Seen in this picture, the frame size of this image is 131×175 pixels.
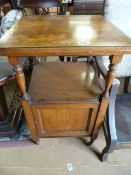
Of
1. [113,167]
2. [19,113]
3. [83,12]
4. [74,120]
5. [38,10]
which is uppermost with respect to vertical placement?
[38,10]

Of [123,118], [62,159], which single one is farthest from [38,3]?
[62,159]

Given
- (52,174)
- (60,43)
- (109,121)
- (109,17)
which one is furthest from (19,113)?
(109,17)

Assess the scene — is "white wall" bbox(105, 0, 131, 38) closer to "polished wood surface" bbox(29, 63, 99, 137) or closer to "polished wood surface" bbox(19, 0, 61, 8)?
"polished wood surface" bbox(29, 63, 99, 137)

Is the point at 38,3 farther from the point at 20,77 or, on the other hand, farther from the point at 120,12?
the point at 20,77

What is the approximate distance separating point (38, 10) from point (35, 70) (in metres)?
0.75

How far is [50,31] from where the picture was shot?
900 millimetres

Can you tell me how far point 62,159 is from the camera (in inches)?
49.4

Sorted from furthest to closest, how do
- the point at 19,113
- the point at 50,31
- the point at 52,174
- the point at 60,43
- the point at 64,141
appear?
1. the point at 19,113
2. the point at 64,141
3. the point at 52,174
4. the point at 50,31
5. the point at 60,43

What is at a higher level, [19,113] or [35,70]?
[35,70]

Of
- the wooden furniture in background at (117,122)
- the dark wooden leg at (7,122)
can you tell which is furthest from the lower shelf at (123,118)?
the dark wooden leg at (7,122)

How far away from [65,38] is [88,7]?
1.73m

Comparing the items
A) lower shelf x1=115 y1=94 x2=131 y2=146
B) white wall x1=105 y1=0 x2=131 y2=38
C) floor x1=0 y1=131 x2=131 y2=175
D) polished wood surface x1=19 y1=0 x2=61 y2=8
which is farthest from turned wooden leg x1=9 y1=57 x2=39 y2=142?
polished wood surface x1=19 y1=0 x2=61 y2=8

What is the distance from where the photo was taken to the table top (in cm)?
72

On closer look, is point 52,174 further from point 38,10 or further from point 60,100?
point 38,10
